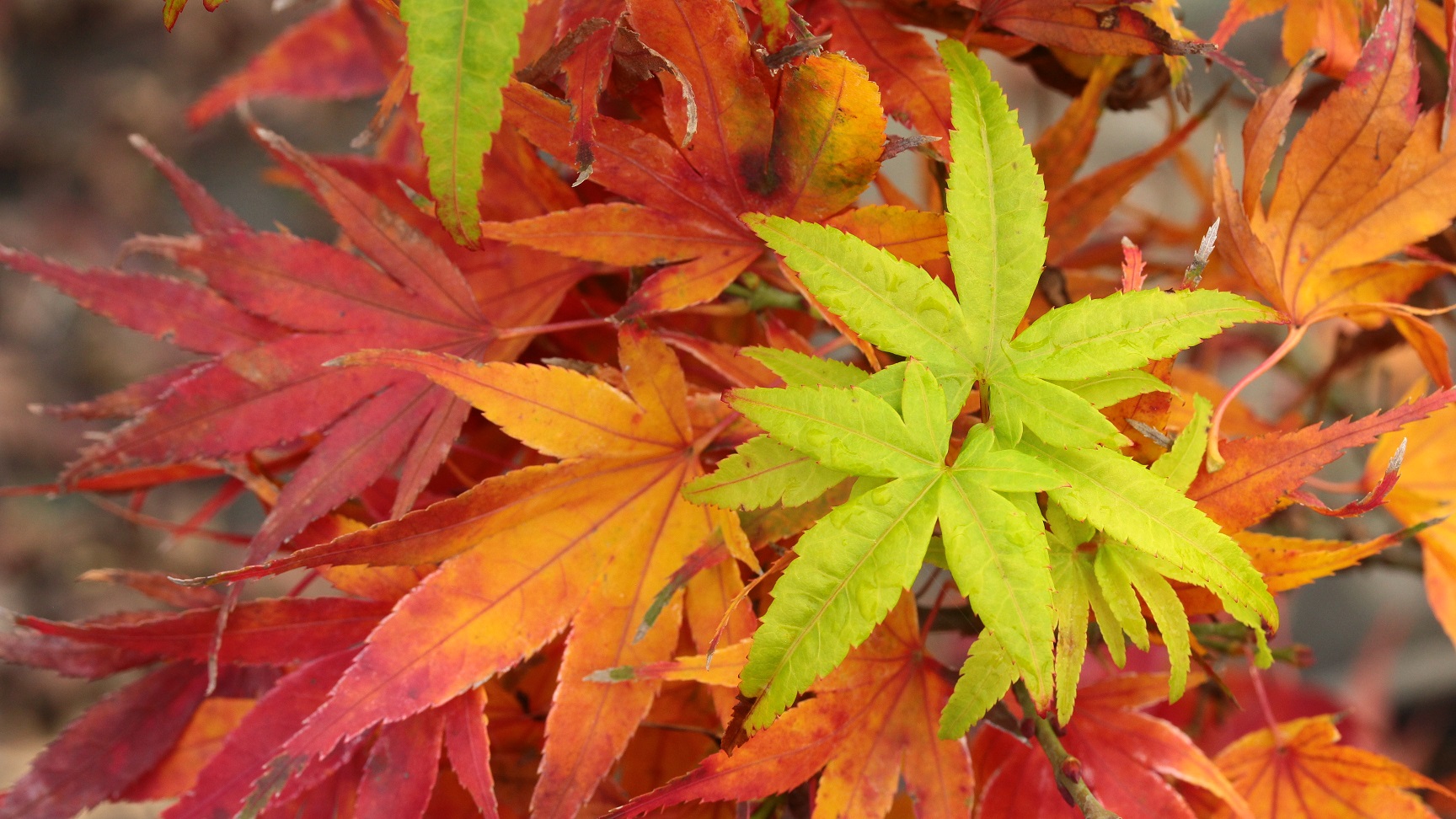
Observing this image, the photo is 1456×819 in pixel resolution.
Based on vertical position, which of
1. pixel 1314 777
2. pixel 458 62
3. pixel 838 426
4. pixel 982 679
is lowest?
pixel 1314 777

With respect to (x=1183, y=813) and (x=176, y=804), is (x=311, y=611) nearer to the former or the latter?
(x=176, y=804)

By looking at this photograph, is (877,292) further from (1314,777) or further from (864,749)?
(1314,777)

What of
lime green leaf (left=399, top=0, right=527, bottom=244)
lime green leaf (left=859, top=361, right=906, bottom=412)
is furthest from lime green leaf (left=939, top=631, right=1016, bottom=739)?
lime green leaf (left=399, top=0, right=527, bottom=244)

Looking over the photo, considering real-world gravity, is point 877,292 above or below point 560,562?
above

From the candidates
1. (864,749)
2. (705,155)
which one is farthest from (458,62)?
(864,749)

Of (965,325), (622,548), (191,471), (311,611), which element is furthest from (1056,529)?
(191,471)

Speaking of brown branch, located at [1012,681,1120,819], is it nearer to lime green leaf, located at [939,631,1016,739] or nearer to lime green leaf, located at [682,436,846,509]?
lime green leaf, located at [939,631,1016,739]

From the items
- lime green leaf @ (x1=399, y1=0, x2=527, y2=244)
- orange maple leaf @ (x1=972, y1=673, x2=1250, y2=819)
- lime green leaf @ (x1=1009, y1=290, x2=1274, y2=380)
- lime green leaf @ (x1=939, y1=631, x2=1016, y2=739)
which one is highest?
lime green leaf @ (x1=399, y1=0, x2=527, y2=244)
